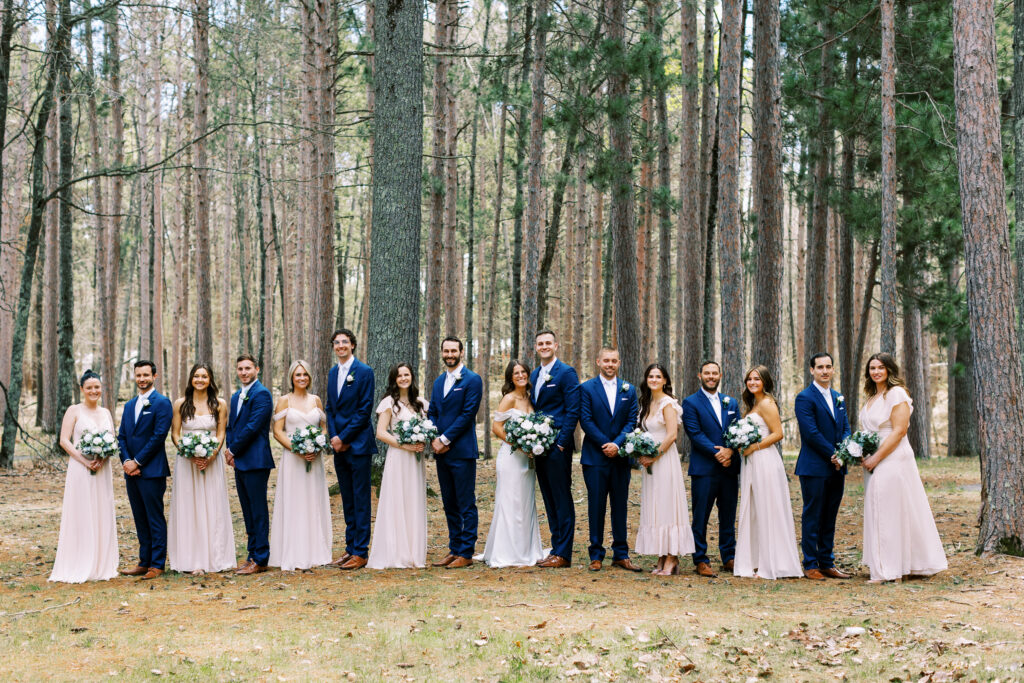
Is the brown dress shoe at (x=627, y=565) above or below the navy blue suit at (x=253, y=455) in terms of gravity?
below

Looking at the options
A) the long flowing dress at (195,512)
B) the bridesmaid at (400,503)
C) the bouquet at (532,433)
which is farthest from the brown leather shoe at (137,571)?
the bouquet at (532,433)

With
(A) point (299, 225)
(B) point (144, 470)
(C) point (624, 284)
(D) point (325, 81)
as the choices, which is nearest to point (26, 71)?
(A) point (299, 225)

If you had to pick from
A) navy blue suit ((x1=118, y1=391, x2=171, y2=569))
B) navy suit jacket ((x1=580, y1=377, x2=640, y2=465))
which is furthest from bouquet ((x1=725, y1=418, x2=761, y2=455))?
navy blue suit ((x1=118, y1=391, x2=171, y2=569))

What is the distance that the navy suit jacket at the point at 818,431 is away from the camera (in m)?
8.30

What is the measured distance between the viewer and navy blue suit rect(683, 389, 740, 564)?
333 inches

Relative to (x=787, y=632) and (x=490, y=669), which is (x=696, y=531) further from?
(x=490, y=669)

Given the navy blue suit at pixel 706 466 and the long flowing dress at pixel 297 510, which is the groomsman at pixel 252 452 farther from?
the navy blue suit at pixel 706 466

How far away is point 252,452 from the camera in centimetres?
854

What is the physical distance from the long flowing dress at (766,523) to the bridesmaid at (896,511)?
707mm

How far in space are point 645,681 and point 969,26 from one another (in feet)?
23.9

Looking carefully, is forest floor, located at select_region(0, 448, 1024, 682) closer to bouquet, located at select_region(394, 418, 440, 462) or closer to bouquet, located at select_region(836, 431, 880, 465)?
bouquet, located at select_region(836, 431, 880, 465)

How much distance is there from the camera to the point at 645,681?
563 cm

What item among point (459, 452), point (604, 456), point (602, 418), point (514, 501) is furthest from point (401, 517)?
point (602, 418)

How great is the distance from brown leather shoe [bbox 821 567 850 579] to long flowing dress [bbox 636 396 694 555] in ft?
4.30
